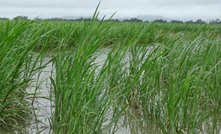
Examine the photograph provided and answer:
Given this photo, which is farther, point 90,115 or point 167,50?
point 167,50

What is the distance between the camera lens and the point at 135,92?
10.7 feet

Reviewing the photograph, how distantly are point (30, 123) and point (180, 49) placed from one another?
153 centimetres

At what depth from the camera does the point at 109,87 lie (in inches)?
107

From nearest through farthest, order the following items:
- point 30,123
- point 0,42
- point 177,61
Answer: point 0,42 < point 30,123 < point 177,61

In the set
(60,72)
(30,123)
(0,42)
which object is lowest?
(30,123)

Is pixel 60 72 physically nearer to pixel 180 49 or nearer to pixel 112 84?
pixel 112 84

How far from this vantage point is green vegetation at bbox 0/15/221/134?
7.97 ft

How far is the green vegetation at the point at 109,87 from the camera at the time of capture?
2428mm

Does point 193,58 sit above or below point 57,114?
above

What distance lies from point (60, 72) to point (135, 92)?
89 cm

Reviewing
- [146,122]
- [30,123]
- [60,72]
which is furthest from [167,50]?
[30,123]

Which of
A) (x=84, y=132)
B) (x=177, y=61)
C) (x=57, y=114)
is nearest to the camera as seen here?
(x=84, y=132)

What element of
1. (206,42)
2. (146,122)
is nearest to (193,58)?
(206,42)

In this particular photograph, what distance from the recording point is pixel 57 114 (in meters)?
2.57
